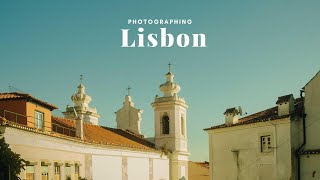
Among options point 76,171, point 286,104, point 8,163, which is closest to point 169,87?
point 76,171

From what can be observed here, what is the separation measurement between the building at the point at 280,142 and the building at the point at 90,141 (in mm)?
9494

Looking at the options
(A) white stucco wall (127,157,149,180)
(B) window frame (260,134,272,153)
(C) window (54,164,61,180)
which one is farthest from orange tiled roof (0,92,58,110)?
(A) white stucco wall (127,157,149,180)

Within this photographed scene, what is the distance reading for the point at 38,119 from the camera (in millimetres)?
25375

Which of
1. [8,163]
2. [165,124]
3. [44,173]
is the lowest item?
[44,173]

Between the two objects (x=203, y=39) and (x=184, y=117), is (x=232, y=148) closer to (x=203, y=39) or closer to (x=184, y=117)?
(x=203, y=39)

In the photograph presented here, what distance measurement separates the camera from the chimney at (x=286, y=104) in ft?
84.1

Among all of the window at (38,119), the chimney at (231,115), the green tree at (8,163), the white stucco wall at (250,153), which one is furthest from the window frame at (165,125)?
the green tree at (8,163)

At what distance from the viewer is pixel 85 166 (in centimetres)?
3108

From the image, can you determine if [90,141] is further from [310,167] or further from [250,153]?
[310,167]

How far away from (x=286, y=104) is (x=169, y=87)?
2519 centimetres

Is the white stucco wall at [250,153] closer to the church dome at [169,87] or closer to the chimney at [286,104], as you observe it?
the chimney at [286,104]

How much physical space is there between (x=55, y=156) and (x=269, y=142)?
11.9m

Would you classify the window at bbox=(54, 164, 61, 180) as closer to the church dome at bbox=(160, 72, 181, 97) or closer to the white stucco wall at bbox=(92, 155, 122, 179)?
the white stucco wall at bbox=(92, 155, 122, 179)

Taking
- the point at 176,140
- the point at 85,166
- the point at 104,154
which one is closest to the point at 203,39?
the point at 85,166
